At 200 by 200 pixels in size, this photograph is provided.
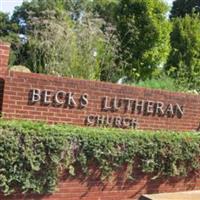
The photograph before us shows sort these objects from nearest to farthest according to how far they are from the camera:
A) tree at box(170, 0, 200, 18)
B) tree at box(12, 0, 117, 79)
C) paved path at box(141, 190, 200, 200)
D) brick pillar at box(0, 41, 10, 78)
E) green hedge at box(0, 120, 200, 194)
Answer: green hedge at box(0, 120, 200, 194) < brick pillar at box(0, 41, 10, 78) < paved path at box(141, 190, 200, 200) < tree at box(12, 0, 117, 79) < tree at box(170, 0, 200, 18)

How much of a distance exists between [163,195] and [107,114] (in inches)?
60.0

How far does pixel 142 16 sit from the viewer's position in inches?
→ 645

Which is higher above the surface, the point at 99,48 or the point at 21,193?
the point at 99,48

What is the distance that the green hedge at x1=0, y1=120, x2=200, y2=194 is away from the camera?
6.81 metres

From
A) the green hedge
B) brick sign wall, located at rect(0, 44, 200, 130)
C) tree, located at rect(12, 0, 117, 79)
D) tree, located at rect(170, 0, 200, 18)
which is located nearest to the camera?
the green hedge

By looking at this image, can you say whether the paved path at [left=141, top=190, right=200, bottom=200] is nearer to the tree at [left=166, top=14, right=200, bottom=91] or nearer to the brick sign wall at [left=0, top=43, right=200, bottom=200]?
the brick sign wall at [left=0, top=43, right=200, bottom=200]

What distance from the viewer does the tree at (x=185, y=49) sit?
17.4m

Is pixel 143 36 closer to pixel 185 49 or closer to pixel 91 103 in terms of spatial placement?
pixel 185 49

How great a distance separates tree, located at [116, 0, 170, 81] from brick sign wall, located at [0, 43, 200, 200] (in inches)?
224

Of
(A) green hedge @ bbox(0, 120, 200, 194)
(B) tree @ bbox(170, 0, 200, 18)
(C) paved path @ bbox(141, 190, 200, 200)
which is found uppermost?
(B) tree @ bbox(170, 0, 200, 18)

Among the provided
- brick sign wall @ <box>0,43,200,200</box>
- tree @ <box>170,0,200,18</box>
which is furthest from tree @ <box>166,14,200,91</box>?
tree @ <box>170,0,200,18</box>

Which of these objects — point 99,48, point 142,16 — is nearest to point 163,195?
point 99,48

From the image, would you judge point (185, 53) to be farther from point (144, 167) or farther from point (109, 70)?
point (144, 167)

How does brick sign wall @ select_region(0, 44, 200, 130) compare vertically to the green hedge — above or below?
above
